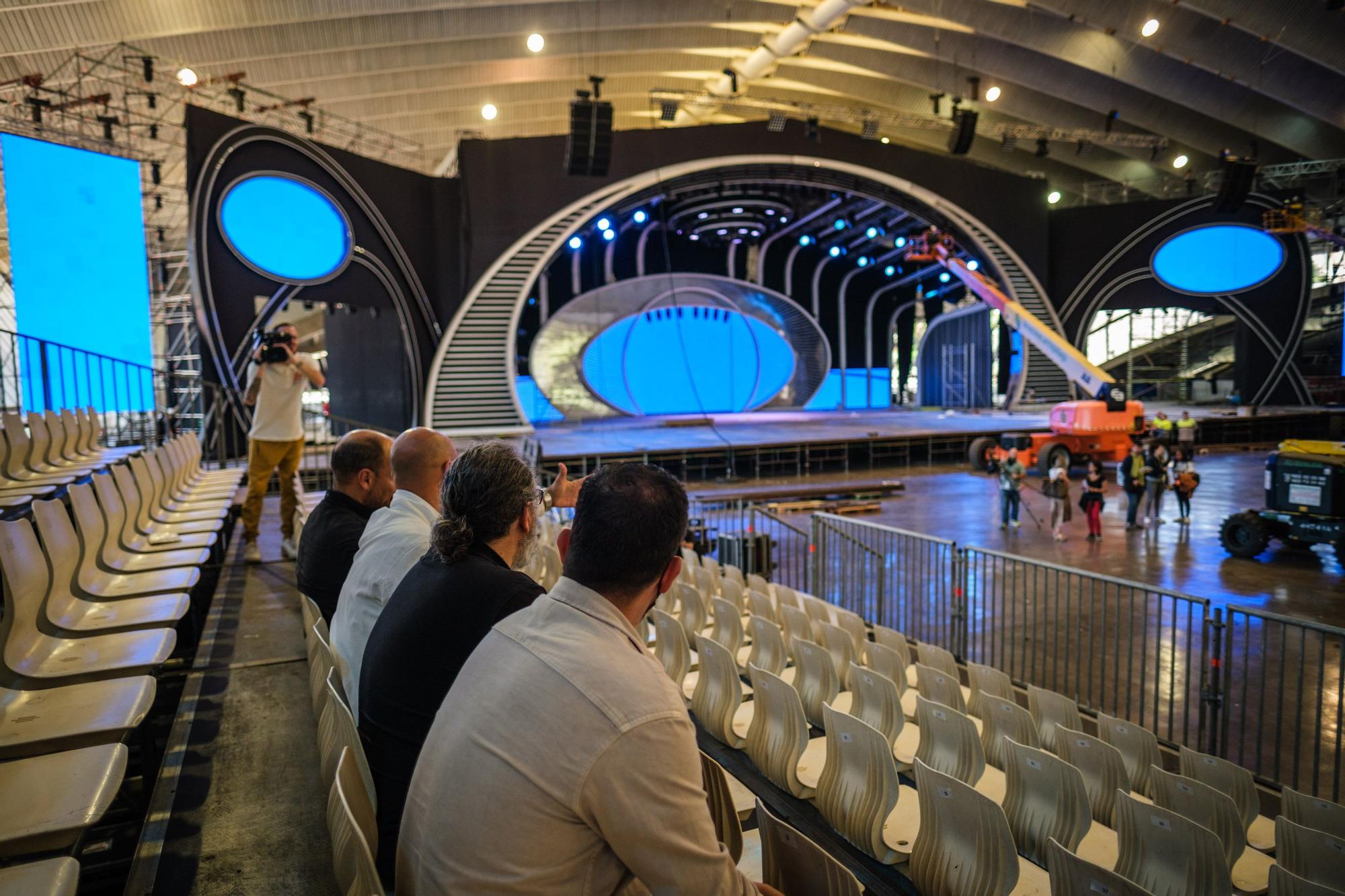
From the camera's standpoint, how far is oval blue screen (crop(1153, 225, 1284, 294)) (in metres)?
25.0

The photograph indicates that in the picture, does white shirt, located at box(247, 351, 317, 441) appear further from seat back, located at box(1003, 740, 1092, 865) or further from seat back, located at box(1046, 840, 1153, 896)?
seat back, located at box(1046, 840, 1153, 896)

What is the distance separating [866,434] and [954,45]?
10.1 m

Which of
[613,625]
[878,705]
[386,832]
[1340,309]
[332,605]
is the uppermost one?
[1340,309]

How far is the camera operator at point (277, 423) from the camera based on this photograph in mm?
5609

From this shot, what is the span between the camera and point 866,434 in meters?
18.7

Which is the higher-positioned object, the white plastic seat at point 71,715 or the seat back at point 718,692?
the white plastic seat at point 71,715

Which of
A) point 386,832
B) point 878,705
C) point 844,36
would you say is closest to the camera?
point 386,832

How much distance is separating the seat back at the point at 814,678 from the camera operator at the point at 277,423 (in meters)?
3.50

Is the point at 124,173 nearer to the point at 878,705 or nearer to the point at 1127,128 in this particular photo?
A: the point at 878,705

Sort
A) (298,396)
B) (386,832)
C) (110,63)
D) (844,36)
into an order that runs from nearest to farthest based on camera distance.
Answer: (386,832)
(298,396)
(110,63)
(844,36)

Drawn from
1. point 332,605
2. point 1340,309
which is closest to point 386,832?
point 332,605

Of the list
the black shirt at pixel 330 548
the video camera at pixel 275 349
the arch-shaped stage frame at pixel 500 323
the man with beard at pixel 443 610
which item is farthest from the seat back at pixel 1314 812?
the arch-shaped stage frame at pixel 500 323

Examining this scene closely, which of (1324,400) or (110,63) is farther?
(1324,400)

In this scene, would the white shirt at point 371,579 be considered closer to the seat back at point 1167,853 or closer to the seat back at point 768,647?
the seat back at point 1167,853
